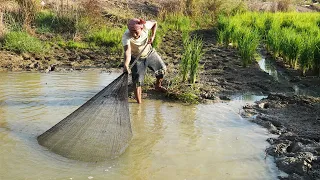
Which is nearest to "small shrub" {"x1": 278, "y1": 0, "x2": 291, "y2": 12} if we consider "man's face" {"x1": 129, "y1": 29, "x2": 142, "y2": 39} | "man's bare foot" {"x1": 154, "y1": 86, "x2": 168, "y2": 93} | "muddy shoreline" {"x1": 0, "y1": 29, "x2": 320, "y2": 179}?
"muddy shoreline" {"x1": 0, "y1": 29, "x2": 320, "y2": 179}

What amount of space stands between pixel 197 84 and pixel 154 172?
3.36 m

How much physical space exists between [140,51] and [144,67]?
0.32 meters

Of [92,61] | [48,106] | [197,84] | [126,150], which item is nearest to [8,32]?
[92,61]

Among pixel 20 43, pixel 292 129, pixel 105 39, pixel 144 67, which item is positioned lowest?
pixel 292 129

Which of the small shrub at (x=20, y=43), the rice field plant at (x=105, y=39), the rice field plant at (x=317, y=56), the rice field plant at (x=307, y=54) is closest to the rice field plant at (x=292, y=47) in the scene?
the rice field plant at (x=307, y=54)

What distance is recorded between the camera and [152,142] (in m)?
4.14

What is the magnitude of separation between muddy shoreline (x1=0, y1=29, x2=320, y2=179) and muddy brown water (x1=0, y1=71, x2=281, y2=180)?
0.71 ft

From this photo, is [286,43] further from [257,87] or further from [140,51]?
[140,51]

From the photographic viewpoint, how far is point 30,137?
4.21 m

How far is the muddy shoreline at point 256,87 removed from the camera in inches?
149

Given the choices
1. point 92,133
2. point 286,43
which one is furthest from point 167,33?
point 92,133

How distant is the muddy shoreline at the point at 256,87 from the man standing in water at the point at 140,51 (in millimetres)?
509

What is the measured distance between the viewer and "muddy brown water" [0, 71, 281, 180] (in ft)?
11.2

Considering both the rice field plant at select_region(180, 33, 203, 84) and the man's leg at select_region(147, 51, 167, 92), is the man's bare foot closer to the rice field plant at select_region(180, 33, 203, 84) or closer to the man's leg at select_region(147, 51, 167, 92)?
the man's leg at select_region(147, 51, 167, 92)
